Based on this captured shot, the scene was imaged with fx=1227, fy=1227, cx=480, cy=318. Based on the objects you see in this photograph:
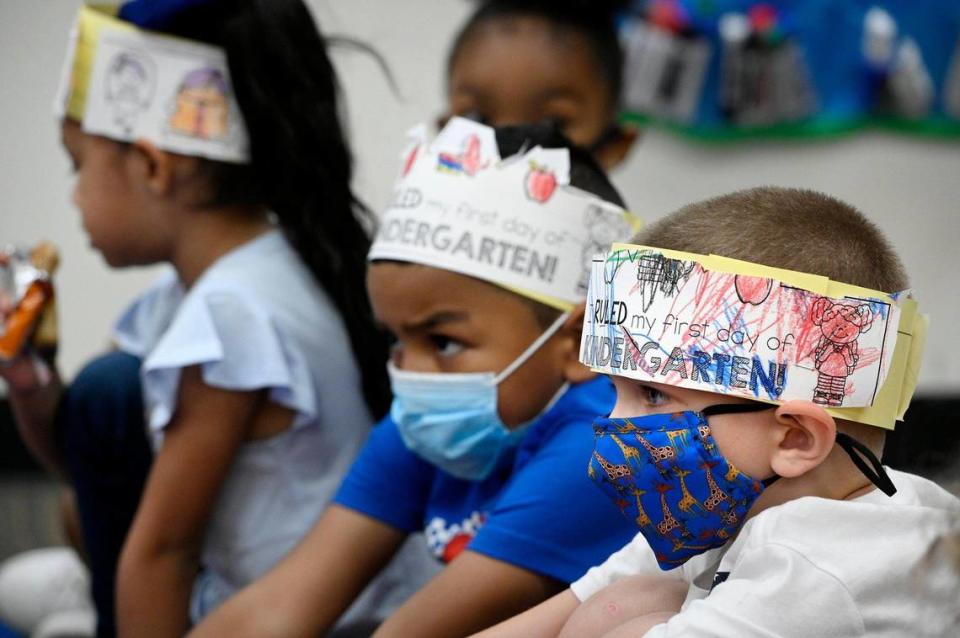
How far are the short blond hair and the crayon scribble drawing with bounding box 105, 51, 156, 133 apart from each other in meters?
1.51

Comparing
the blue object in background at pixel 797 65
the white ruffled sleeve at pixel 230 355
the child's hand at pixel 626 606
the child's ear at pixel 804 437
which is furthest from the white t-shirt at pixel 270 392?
the blue object in background at pixel 797 65

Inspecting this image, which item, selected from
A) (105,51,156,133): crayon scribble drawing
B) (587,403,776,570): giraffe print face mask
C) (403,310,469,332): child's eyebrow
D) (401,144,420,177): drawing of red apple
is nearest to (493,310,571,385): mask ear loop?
(403,310,469,332): child's eyebrow

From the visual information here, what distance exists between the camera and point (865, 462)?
1377mm

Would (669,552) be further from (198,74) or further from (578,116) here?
(578,116)

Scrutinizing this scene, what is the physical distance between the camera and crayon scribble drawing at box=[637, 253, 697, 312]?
55.4 inches

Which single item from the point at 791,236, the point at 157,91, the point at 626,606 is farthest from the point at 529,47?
the point at 626,606

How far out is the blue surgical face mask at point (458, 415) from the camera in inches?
78.0

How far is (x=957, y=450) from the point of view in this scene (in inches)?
66.9

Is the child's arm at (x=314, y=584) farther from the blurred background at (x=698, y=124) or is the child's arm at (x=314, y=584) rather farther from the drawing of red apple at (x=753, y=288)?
the blurred background at (x=698, y=124)

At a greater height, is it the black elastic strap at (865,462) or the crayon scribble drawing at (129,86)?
the black elastic strap at (865,462)

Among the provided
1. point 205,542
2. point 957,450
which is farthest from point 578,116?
point 957,450

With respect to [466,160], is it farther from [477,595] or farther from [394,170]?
[394,170]

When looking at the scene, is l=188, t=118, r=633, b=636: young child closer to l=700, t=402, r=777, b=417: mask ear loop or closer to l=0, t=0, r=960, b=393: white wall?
l=700, t=402, r=777, b=417: mask ear loop

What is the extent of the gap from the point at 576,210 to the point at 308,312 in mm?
710
